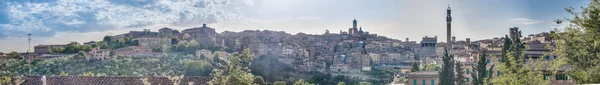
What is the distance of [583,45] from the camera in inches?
170

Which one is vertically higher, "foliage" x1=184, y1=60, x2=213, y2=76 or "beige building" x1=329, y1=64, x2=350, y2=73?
"foliage" x1=184, y1=60, x2=213, y2=76

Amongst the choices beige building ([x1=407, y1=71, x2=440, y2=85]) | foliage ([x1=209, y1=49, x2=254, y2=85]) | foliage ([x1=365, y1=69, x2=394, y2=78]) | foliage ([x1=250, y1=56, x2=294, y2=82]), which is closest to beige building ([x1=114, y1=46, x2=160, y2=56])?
foliage ([x1=250, y1=56, x2=294, y2=82])

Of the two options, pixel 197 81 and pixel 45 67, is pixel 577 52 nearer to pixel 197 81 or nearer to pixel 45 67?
pixel 197 81

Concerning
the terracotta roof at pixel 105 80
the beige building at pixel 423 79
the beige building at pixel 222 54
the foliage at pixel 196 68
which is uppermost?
the terracotta roof at pixel 105 80

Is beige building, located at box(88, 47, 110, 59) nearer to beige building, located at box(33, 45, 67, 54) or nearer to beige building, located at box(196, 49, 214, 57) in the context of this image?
beige building, located at box(33, 45, 67, 54)

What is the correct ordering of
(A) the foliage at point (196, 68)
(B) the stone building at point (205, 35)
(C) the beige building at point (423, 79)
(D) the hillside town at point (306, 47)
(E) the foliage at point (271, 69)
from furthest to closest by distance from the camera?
(B) the stone building at point (205, 35)
(D) the hillside town at point (306, 47)
(E) the foliage at point (271, 69)
(A) the foliage at point (196, 68)
(C) the beige building at point (423, 79)

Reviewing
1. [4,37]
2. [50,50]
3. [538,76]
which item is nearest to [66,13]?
[4,37]

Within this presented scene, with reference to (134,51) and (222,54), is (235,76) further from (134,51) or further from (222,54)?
(222,54)

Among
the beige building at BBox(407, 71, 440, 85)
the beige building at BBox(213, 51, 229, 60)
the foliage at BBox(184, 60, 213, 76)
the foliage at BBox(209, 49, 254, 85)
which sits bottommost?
the foliage at BBox(184, 60, 213, 76)

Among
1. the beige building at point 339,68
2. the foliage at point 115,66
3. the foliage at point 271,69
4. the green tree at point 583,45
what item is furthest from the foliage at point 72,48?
the green tree at point 583,45

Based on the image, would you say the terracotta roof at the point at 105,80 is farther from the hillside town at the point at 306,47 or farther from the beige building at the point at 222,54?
the beige building at the point at 222,54

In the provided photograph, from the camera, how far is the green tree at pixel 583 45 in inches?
163

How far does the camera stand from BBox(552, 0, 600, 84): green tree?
415 cm

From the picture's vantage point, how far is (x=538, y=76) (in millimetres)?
4617
